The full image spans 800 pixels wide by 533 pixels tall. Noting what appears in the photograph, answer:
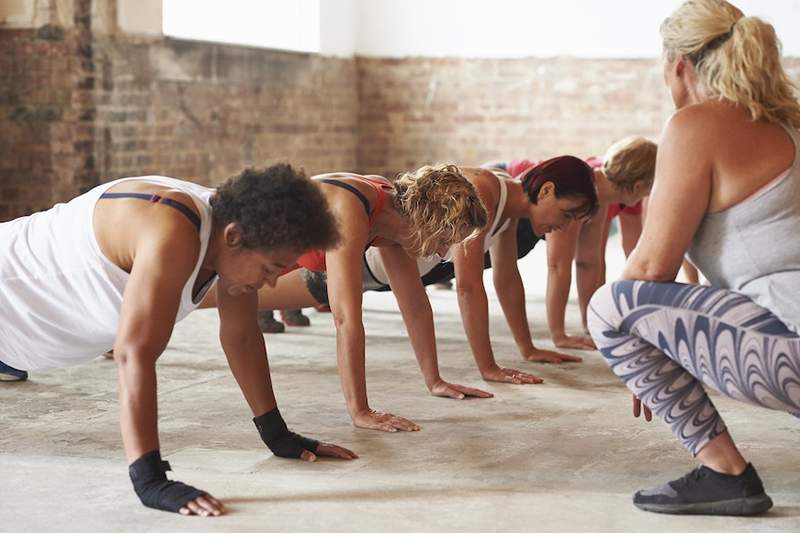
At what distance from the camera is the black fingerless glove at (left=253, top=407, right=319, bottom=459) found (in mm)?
3236

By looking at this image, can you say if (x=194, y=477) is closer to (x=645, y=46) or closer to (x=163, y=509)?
(x=163, y=509)

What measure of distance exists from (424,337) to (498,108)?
8.25 metres

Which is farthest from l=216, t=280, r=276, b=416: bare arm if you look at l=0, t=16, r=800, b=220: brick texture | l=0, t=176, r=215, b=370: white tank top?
l=0, t=16, r=800, b=220: brick texture

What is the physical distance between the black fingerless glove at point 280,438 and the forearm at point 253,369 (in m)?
0.03

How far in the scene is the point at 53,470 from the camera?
3.15m

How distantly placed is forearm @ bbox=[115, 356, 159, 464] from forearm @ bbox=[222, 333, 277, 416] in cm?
48

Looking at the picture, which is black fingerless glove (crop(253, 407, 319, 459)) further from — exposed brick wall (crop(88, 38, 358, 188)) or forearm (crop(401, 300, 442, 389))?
exposed brick wall (crop(88, 38, 358, 188))

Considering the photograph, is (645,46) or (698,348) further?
(645,46)

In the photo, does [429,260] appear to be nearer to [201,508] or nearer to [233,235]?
[233,235]

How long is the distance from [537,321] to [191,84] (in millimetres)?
4507

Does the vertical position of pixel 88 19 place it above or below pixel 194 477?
above

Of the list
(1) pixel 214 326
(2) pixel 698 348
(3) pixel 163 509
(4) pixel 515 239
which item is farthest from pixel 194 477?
(1) pixel 214 326

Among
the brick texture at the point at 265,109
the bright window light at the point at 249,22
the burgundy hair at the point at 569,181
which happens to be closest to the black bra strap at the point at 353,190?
the burgundy hair at the point at 569,181

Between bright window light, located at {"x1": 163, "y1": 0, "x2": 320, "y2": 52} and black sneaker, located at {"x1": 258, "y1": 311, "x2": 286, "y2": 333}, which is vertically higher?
bright window light, located at {"x1": 163, "y1": 0, "x2": 320, "y2": 52}
